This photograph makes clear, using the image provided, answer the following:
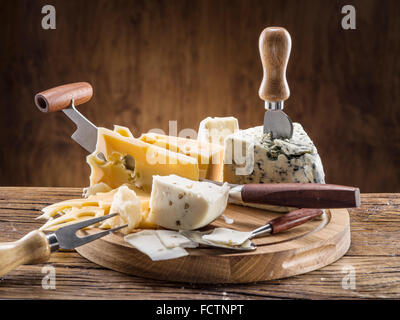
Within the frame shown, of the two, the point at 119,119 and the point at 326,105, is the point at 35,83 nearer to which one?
the point at 119,119

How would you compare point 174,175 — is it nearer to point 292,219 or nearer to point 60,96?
point 292,219

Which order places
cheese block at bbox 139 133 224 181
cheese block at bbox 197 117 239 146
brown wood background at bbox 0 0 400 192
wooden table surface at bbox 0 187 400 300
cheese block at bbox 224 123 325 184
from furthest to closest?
brown wood background at bbox 0 0 400 192 → cheese block at bbox 197 117 239 146 → cheese block at bbox 139 133 224 181 → cheese block at bbox 224 123 325 184 → wooden table surface at bbox 0 187 400 300

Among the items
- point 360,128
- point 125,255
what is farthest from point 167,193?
point 360,128

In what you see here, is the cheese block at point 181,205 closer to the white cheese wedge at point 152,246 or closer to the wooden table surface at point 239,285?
the white cheese wedge at point 152,246

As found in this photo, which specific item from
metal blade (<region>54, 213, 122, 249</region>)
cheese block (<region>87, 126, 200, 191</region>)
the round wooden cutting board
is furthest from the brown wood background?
metal blade (<region>54, 213, 122, 249</region>)

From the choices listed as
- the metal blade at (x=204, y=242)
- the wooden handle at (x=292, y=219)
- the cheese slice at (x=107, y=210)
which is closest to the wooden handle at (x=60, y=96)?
the cheese slice at (x=107, y=210)

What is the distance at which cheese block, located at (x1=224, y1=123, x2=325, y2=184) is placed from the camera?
5.91 feet

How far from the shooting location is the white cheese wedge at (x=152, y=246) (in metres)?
1.46

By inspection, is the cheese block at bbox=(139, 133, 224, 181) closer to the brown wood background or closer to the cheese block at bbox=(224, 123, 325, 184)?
the cheese block at bbox=(224, 123, 325, 184)

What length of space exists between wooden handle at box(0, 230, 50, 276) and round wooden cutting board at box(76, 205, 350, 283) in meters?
0.13

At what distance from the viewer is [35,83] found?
294 cm

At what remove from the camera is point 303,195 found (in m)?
1.63

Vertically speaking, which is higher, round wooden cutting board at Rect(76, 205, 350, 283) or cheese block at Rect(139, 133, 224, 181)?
cheese block at Rect(139, 133, 224, 181)

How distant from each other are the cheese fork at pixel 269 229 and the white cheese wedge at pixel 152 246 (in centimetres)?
7
